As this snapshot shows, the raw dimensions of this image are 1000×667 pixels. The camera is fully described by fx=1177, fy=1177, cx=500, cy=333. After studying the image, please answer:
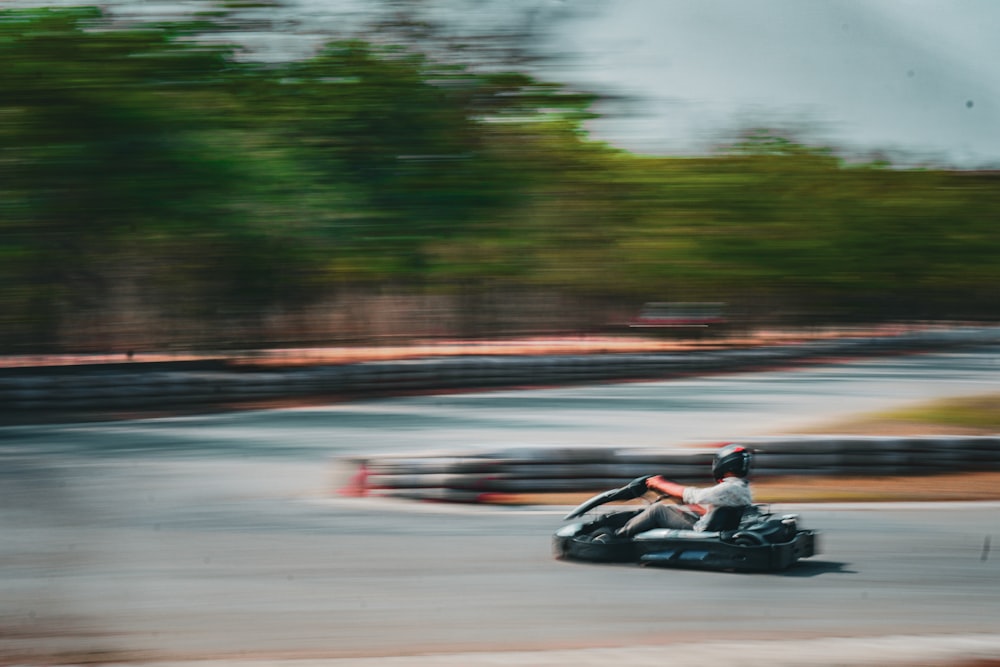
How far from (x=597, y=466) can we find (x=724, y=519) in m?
3.12

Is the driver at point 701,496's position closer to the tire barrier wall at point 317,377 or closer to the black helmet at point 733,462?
the black helmet at point 733,462

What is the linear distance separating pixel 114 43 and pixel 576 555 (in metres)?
4.87

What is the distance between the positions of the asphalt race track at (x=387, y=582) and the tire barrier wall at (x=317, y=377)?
427 centimetres

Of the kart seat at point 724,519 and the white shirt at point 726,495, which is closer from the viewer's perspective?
the white shirt at point 726,495

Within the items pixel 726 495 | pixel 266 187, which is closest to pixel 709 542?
pixel 726 495

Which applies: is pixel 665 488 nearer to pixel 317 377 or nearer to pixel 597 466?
pixel 597 466

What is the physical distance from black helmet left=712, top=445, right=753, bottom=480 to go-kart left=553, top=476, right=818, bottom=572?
0.79ft

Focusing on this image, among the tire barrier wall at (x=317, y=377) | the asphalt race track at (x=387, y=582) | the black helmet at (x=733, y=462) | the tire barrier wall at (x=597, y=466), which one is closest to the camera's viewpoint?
the asphalt race track at (x=387, y=582)

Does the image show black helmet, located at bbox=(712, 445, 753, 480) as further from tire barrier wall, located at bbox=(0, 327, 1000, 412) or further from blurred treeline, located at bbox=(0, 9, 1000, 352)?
tire barrier wall, located at bbox=(0, 327, 1000, 412)

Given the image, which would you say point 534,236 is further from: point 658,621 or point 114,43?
point 658,621

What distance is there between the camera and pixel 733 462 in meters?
6.21

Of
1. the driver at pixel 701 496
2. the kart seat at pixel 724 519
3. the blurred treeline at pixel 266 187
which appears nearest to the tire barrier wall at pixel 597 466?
the driver at pixel 701 496

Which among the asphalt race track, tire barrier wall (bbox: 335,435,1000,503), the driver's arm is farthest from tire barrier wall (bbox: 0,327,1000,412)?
the driver's arm

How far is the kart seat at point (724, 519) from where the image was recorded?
20.9 feet
